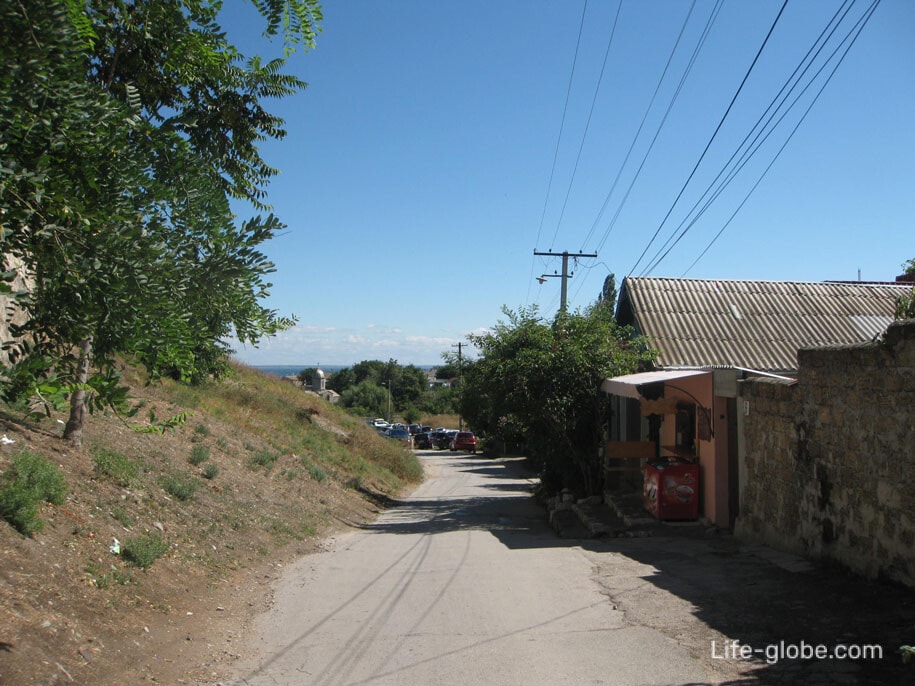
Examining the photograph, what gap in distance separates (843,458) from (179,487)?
28.0 ft

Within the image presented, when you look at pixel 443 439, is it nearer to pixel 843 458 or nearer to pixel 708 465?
pixel 708 465

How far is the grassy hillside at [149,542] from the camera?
18.4ft

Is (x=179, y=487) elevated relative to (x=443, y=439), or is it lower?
elevated

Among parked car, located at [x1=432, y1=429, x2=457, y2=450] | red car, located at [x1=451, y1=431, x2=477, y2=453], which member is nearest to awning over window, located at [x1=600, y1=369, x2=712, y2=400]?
red car, located at [x1=451, y1=431, x2=477, y2=453]

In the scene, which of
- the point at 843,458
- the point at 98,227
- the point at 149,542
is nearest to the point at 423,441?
the point at 149,542

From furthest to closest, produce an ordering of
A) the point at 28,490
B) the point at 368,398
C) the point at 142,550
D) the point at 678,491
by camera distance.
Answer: the point at 368,398 → the point at 678,491 → the point at 142,550 → the point at 28,490

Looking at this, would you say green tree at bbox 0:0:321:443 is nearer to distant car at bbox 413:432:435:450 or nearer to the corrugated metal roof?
the corrugated metal roof

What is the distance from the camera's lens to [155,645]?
6227 millimetres

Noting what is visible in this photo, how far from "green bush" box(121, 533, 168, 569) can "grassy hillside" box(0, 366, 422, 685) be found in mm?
16

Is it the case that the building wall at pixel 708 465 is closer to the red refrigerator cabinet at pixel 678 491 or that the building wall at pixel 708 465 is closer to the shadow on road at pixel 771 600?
the red refrigerator cabinet at pixel 678 491

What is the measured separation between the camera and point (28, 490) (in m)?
7.28

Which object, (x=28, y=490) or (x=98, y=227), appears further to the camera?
(x=28, y=490)

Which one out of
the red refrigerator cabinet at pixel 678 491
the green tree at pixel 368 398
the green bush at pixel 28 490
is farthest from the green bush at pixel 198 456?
the green tree at pixel 368 398

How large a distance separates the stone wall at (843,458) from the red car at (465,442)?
4406 centimetres
